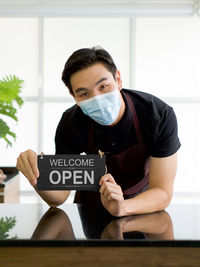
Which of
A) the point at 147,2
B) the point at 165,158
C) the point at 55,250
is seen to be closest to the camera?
the point at 55,250

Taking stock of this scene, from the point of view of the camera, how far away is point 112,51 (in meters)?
5.97

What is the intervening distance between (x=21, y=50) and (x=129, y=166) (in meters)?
4.52

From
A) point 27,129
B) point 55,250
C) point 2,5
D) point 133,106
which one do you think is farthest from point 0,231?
point 2,5

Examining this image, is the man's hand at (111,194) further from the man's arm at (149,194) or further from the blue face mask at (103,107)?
the blue face mask at (103,107)

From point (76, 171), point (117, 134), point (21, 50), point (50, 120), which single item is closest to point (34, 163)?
point (76, 171)

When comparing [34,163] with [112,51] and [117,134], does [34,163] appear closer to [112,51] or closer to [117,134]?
[117,134]

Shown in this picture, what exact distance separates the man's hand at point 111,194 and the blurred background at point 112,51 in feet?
15.7

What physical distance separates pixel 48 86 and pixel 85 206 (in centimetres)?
466

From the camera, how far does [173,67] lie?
5980mm

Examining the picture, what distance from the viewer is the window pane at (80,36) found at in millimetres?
5906

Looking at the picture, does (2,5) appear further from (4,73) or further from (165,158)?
(165,158)

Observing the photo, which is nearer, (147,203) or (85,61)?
(147,203)

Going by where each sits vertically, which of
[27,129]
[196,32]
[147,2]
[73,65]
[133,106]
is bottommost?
[133,106]

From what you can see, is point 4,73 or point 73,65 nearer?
point 73,65
